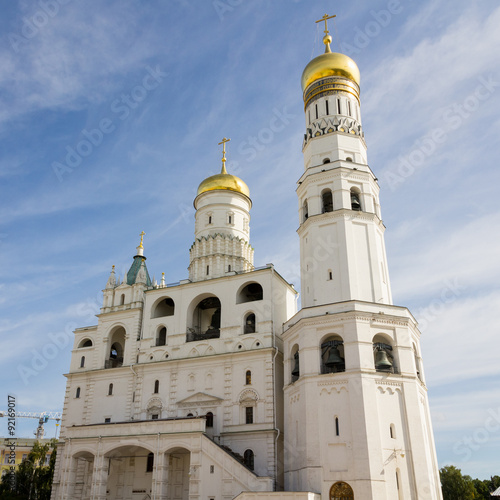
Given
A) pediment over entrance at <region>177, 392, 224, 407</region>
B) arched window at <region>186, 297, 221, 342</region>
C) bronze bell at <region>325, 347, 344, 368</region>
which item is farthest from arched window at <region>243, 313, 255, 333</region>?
bronze bell at <region>325, 347, 344, 368</region>

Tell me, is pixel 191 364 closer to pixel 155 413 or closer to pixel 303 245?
pixel 155 413

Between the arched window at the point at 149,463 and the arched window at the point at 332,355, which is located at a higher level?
the arched window at the point at 332,355

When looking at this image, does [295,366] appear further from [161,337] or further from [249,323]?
[161,337]

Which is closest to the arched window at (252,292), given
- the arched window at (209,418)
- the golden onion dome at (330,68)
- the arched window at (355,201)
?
the arched window at (209,418)

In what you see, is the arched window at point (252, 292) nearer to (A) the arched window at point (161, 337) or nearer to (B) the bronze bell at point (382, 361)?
(A) the arched window at point (161, 337)

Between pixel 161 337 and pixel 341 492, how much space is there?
1649 cm

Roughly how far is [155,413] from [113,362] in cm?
670

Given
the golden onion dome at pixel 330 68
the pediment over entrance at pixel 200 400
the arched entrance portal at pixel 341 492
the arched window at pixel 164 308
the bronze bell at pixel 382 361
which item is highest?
the golden onion dome at pixel 330 68

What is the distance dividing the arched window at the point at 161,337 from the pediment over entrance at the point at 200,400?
4783mm

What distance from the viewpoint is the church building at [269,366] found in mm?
22609

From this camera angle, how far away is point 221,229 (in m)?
36.2

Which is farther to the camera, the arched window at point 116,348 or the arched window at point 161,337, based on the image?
the arched window at point 116,348

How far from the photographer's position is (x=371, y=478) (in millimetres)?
21047

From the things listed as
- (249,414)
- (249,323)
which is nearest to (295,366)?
(249,414)
